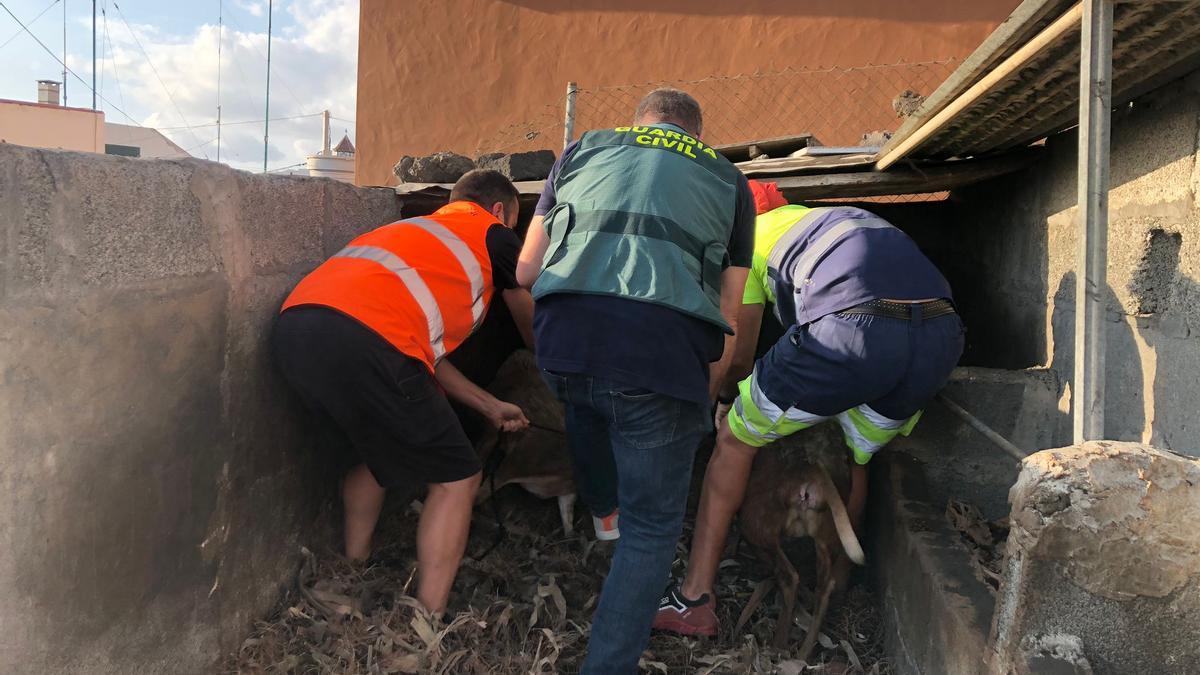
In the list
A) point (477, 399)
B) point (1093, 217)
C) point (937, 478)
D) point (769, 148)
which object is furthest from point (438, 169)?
point (1093, 217)

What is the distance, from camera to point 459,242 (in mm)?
2963

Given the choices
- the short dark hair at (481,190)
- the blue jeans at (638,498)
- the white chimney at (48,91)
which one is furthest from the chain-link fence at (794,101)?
the white chimney at (48,91)

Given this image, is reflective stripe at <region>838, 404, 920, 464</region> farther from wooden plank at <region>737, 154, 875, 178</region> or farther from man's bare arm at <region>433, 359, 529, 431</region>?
wooden plank at <region>737, 154, 875, 178</region>

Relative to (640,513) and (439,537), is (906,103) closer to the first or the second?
(640,513)

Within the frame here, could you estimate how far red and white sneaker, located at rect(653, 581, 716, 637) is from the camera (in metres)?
2.93

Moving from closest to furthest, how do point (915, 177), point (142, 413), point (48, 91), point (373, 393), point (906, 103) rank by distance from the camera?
point (142, 413), point (373, 393), point (915, 177), point (906, 103), point (48, 91)

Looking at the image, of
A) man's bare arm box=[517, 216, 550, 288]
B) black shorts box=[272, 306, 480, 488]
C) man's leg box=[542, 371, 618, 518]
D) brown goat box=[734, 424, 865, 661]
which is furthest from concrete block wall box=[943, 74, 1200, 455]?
black shorts box=[272, 306, 480, 488]

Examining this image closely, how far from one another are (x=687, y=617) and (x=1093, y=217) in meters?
1.84

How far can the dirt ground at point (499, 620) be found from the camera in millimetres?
2611

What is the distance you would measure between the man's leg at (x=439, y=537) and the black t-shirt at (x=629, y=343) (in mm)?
747

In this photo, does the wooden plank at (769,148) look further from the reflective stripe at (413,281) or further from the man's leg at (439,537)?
the man's leg at (439,537)

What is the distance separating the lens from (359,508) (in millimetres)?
3129

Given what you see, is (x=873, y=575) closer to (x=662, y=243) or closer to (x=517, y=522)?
(x=517, y=522)

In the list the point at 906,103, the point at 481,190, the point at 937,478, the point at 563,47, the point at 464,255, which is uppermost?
the point at 563,47
